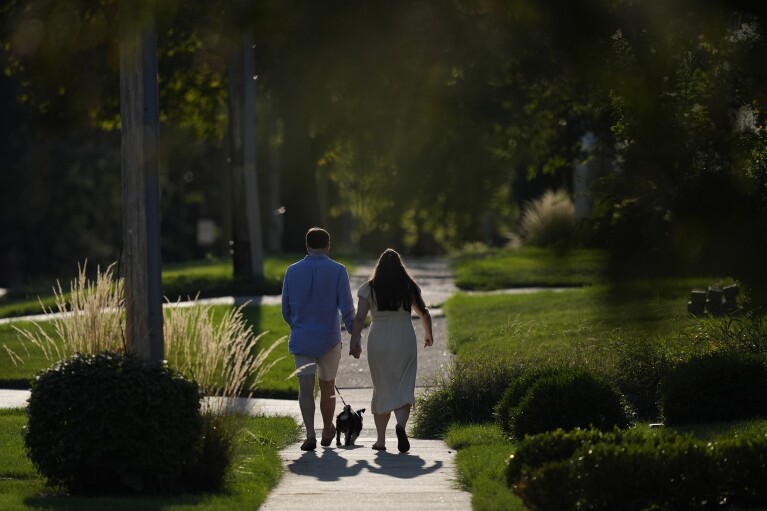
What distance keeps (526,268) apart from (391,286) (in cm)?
1132

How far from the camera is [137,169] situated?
9539mm

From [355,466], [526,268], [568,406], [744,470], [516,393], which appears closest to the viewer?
[744,470]

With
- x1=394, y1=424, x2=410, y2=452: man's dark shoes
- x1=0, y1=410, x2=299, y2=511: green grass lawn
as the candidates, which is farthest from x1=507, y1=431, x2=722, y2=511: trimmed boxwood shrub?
x1=394, y1=424, x2=410, y2=452: man's dark shoes

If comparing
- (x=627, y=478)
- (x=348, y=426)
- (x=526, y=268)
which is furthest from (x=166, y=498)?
(x=526, y=268)

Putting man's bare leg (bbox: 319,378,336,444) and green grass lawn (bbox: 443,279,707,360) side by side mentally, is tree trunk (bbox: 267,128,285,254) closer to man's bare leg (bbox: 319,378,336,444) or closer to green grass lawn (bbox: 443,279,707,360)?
green grass lawn (bbox: 443,279,707,360)

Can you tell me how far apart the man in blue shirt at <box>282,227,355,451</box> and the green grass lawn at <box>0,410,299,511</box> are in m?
0.60

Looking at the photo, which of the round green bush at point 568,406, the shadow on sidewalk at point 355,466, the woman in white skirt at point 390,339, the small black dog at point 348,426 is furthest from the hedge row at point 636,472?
the small black dog at point 348,426

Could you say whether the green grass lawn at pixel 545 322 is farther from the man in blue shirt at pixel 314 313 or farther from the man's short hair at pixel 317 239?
the man's short hair at pixel 317 239

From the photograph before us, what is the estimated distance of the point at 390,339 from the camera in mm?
11578

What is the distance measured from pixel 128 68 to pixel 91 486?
2653 millimetres

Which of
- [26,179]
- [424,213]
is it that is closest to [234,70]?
[424,213]

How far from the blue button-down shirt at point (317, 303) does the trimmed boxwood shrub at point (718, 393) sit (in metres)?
2.68

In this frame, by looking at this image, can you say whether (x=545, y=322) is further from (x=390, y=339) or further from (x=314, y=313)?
(x=314, y=313)

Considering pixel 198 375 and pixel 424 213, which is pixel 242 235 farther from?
pixel 198 375
